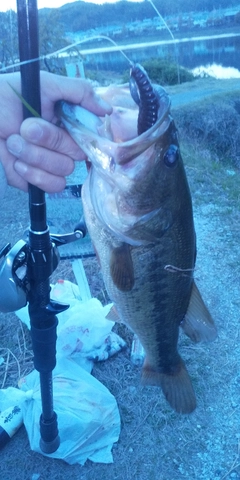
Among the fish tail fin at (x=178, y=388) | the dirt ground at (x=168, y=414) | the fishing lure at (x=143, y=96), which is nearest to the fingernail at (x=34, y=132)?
the fishing lure at (x=143, y=96)

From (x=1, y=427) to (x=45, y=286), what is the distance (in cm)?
136

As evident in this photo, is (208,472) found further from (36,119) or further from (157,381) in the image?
(36,119)

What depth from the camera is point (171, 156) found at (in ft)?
4.81

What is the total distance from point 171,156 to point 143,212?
235mm

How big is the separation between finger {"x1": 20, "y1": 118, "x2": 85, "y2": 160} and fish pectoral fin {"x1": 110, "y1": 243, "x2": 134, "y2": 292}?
1.34 feet

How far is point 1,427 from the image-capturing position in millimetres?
2754

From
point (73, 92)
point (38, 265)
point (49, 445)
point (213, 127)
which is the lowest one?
point (213, 127)

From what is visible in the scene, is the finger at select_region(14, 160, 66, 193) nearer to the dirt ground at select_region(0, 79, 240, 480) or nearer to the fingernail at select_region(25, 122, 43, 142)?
the fingernail at select_region(25, 122, 43, 142)

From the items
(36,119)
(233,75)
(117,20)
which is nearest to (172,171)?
(36,119)

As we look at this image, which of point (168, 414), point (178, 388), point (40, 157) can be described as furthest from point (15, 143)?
point (168, 414)

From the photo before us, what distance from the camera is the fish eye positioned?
4.73ft

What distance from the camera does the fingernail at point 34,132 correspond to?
1378 mm

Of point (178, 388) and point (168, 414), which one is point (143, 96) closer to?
point (178, 388)

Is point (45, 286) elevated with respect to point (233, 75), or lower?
elevated
